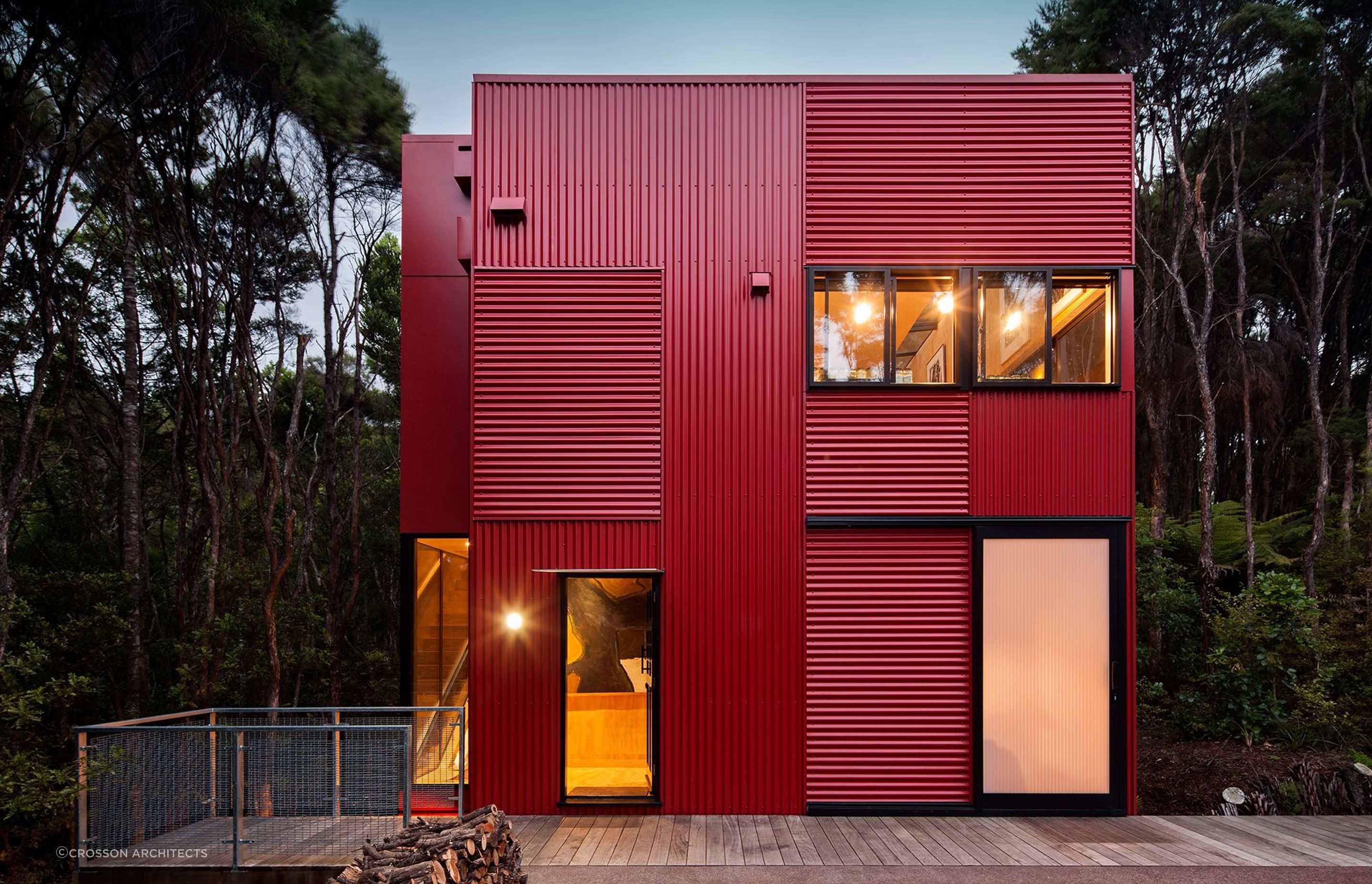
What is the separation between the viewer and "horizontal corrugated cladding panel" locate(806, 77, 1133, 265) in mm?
6016

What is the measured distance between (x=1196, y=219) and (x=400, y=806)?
14520 mm

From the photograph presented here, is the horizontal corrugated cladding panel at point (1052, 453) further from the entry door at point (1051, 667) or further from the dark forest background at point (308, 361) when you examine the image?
the dark forest background at point (308, 361)

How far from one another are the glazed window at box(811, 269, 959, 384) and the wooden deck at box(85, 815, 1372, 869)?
3.77 metres

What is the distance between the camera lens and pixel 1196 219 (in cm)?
1144

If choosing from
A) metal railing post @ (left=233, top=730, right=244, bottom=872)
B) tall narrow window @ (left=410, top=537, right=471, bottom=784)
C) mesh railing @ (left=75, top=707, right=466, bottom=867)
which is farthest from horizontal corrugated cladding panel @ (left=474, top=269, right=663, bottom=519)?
metal railing post @ (left=233, top=730, right=244, bottom=872)

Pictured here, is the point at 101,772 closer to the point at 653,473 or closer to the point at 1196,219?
the point at 653,473

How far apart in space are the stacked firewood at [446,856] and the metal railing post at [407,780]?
248 millimetres

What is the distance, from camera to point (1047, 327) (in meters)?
5.93

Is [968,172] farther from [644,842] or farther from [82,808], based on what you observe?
[82,808]

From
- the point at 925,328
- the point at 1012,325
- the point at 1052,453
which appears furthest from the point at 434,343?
the point at 1052,453

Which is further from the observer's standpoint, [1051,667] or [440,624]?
[440,624]

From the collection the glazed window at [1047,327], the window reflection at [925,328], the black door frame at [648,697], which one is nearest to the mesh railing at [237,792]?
the black door frame at [648,697]

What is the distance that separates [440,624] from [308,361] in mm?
12430

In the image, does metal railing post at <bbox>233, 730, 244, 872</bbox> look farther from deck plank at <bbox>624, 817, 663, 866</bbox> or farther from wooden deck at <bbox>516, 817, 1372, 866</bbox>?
deck plank at <bbox>624, 817, 663, 866</bbox>
